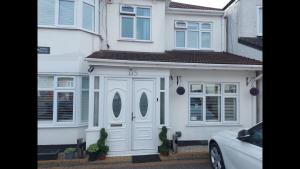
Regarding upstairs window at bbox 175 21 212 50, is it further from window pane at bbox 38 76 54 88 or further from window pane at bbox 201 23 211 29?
window pane at bbox 38 76 54 88

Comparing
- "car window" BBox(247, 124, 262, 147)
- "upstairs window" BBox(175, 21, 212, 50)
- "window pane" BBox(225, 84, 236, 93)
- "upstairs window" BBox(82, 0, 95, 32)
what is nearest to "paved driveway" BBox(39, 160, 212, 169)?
"car window" BBox(247, 124, 262, 147)

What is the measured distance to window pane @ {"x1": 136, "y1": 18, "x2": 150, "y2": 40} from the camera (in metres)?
9.77

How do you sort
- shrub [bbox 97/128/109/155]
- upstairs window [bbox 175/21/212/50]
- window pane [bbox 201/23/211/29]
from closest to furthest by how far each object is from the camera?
1. shrub [bbox 97/128/109/155]
2. upstairs window [bbox 175/21/212/50]
3. window pane [bbox 201/23/211/29]

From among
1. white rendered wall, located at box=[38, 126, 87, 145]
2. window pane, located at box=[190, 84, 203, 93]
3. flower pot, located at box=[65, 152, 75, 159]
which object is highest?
window pane, located at box=[190, 84, 203, 93]

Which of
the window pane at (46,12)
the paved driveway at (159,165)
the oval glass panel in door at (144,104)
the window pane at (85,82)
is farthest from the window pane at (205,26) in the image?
the window pane at (46,12)

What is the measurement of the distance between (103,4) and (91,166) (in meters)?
6.59

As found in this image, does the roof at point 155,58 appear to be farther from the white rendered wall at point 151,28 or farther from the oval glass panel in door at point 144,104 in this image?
the oval glass panel in door at point 144,104

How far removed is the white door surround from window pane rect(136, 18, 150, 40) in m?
2.59

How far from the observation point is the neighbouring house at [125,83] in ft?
25.5

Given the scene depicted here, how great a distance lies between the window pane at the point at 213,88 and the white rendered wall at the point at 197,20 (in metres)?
2.76
